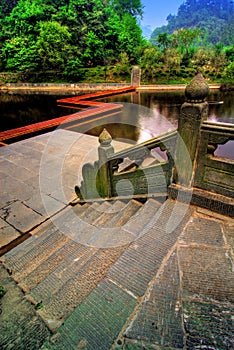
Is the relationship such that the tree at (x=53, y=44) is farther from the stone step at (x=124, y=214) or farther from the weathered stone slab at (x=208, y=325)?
the weathered stone slab at (x=208, y=325)

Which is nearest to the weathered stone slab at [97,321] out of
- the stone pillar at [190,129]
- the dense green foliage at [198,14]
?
the stone pillar at [190,129]

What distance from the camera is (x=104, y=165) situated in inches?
133

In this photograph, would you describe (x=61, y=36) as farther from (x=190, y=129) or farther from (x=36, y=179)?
(x=190, y=129)

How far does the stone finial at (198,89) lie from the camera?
2.41 meters

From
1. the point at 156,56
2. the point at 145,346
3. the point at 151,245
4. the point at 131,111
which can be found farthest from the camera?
the point at 156,56

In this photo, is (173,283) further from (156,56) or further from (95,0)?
(95,0)

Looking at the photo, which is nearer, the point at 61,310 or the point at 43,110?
the point at 61,310

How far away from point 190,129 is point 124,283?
6.45ft

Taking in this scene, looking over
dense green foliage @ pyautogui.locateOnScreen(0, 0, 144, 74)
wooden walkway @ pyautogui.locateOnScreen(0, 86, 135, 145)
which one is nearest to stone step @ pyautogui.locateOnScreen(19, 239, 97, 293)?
wooden walkway @ pyautogui.locateOnScreen(0, 86, 135, 145)

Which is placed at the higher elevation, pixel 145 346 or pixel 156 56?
pixel 156 56

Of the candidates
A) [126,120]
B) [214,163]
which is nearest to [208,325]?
[214,163]

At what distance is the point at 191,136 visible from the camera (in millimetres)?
2664

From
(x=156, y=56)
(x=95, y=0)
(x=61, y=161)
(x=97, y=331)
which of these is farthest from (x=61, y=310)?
(x=95, y=0)

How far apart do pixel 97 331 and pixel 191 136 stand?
2.32 metres
